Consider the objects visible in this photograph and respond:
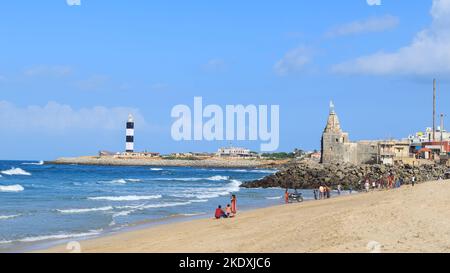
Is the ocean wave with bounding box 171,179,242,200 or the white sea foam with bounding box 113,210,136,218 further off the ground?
the white sea foam with bounding box 113,210,136,218

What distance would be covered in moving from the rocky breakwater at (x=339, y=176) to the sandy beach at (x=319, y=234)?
104 feet

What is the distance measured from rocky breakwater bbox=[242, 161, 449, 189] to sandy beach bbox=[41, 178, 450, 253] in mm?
31570

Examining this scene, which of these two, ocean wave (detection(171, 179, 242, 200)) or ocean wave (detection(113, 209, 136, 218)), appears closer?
ocean wave (detection(113, 209, 136, 218))

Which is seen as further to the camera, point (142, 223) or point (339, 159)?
point (339, 159)

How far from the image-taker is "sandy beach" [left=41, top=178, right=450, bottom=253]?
12.2m

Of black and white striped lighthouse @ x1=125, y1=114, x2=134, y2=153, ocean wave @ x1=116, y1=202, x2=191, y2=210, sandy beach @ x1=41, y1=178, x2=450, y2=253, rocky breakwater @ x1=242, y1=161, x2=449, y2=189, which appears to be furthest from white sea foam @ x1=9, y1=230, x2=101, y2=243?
black and white striped lighthouse @ x1=125, y1=114, x2=134, y2=153

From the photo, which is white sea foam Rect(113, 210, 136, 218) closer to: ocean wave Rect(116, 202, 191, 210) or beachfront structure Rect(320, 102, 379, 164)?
ocean wave Rect(116, 202, 191, 210)

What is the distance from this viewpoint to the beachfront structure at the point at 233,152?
181m

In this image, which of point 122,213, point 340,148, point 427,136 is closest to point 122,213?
point 122,213

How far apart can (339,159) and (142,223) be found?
50987mm

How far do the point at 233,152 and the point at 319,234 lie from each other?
17074cm
